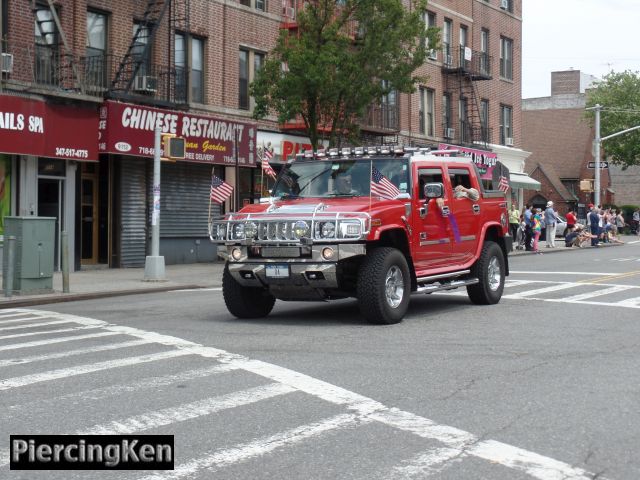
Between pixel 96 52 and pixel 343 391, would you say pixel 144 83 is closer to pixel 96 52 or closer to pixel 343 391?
pixel 96 52

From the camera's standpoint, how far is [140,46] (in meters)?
25.0

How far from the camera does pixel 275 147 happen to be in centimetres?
2955

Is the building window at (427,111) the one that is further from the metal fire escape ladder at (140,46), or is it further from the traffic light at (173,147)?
the traffic light at (173,147)

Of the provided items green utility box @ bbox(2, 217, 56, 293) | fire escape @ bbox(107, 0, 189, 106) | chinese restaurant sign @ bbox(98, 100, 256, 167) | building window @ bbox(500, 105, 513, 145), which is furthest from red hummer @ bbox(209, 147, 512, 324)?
building window @ bbox(500, 105, 513, 145)

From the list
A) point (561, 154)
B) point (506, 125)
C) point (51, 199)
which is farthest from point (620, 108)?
point (51, 199)

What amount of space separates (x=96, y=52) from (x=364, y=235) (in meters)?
15.1

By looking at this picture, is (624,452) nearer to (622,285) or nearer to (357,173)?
(357,173)

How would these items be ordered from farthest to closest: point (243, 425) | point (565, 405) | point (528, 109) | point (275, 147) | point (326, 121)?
1. point (528, 109)
2. point (275, 147)
3. point (326, 121)
4. point (565, 405)
5. point (243, 425)

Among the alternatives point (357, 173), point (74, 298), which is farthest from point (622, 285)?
point (74, 298)

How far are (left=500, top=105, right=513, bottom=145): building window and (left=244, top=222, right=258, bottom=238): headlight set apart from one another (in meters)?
36.0

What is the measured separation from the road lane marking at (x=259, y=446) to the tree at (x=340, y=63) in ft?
61.1

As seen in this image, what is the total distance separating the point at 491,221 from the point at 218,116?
14.6 m

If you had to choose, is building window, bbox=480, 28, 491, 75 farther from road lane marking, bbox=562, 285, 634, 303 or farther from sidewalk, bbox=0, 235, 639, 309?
road lane marking, bbox=562, 285, 634, 303

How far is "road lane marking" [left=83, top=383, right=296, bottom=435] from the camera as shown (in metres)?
6.20
